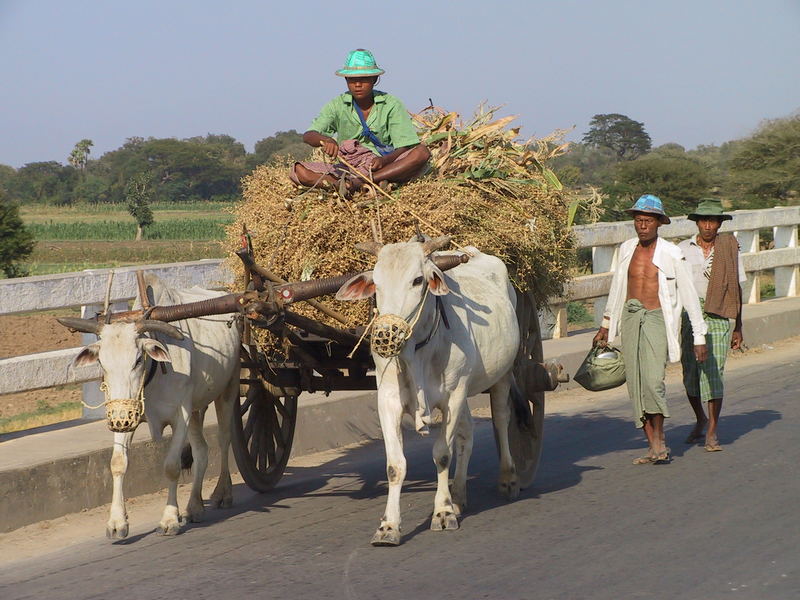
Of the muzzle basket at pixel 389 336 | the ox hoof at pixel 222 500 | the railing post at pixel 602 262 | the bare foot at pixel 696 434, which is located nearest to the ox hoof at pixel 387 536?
the muzzle basket at pixel 389 336

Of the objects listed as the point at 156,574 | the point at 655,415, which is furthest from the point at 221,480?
the point at 655,415

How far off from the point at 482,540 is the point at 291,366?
1802mm

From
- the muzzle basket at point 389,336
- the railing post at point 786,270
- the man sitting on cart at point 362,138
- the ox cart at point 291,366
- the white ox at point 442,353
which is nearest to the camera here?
the muzzle basket at point 389,336

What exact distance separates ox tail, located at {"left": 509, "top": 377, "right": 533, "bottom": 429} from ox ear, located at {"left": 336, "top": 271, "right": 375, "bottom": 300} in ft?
6.72

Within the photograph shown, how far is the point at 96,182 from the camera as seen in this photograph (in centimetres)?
9138

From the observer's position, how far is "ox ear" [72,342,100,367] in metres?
6.56

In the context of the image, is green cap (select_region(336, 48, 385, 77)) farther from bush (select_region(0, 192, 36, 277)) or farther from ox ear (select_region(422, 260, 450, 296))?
bush (select_region(0, 192, 36, 277))

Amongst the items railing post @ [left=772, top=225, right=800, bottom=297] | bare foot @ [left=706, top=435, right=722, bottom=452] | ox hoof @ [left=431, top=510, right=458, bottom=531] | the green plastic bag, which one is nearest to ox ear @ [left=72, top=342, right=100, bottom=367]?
ox hoof @ [left=431, top=510, right=458, bottom=531]

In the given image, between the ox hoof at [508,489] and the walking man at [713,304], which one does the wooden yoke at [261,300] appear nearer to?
the ox hoof at [508,489]

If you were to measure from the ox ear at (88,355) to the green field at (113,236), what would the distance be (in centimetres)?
2684

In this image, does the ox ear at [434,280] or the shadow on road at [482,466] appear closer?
the ox ear at [434,280]

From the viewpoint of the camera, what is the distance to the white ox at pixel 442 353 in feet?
21.2

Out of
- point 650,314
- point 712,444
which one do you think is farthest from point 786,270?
point 650,314

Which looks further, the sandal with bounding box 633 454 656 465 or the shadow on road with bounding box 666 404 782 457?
the shadow on road with bounding box 666 404 782 457
